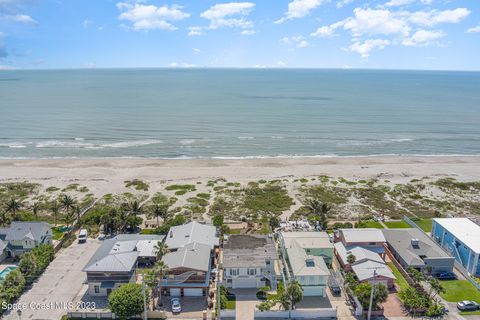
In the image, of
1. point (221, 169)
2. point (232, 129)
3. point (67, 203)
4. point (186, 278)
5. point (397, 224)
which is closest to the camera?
point (186, 278)

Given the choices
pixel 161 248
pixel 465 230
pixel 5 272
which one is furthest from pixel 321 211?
pixel 5 272

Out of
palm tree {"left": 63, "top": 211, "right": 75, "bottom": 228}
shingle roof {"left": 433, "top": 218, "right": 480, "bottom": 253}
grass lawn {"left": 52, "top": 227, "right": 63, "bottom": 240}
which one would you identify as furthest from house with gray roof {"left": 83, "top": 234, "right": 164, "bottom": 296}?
shingle roof {"left": 433, "top": 218, "right": 480, "bottom": 253}

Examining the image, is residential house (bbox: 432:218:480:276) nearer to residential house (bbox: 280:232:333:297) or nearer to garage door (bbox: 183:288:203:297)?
residential house (bbox: 280:232:333:297)

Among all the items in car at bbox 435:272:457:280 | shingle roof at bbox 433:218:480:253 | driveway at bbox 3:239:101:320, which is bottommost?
driveway at bbox 3:239:101:320

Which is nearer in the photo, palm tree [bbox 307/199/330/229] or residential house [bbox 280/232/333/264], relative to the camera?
residential house [bbox 280/232/333/264]

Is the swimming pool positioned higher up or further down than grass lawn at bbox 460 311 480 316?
further down

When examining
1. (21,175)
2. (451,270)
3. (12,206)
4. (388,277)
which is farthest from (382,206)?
(21,175)

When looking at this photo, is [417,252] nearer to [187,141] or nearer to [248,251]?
[248,251]
